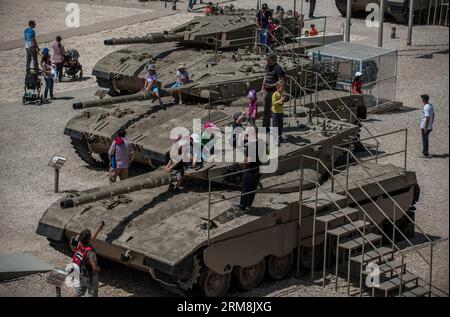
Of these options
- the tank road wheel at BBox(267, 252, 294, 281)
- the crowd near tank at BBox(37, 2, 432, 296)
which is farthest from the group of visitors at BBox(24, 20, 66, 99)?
the tank road wheel at BBox(267, 252, 294, 281)

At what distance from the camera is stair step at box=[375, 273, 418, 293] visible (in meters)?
18.8

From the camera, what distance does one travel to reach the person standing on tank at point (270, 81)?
2327 cm

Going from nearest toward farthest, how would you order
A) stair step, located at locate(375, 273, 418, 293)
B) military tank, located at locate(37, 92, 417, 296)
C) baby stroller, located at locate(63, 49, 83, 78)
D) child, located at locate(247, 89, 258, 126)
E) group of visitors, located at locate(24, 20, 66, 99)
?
stair step, located at locate(375, 273, 418, 293) → military tank, located at locate(37, 92, 417, 296) → child, located at locate(247, 89, 258, 126) → group of visitors, located at locate(24, 20, 66, 99) → baby stroller, located at locate(63, 49, 83, 78)

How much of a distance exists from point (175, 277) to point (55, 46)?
60.2 ft

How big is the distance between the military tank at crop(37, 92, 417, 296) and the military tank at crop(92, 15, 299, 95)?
713 cm

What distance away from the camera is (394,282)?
19047 millimetres

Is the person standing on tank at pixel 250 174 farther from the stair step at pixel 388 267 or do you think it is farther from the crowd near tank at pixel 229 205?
the stair step at pixel 388 267

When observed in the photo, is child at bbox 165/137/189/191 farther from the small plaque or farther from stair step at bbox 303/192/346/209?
A: the small plaque

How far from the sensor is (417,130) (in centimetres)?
2983

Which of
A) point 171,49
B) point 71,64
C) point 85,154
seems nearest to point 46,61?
point 71,64

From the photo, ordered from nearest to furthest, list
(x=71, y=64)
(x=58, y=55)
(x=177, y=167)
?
(x=177, y=167) < (x=58, y=55) < (x=71, y=64)

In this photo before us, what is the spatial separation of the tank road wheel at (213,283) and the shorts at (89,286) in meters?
1.90

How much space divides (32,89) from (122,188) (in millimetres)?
13514

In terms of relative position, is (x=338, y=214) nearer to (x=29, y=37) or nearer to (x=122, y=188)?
(x=122, y=188)
